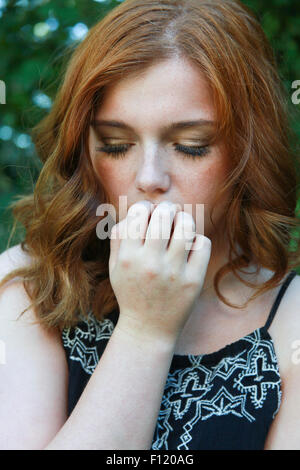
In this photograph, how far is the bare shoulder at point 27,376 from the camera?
57.8 inches

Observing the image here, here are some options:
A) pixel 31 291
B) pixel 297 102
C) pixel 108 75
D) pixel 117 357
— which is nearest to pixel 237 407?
pixel 117 357

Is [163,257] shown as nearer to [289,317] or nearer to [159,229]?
[159,229]

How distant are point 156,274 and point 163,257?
0.17 ft

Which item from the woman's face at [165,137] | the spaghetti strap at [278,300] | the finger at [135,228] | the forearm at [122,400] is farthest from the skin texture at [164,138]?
the forearm at [122,400]

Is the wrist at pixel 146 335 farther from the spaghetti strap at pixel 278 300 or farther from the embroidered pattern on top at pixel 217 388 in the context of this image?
the spaghetti strap at pixel 278 300

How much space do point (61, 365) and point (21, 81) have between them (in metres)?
1.84

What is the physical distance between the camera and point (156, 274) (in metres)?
1.40

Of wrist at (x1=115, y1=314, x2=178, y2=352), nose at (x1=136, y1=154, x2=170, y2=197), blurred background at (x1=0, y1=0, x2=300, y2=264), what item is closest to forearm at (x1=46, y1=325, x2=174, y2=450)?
wrist at (x1=115, y1=314, x2=178, y2=352)

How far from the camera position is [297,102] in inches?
91.5

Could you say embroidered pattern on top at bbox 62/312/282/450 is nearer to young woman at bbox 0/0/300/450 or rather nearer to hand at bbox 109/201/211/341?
young woman at bbox 0/0/300/450

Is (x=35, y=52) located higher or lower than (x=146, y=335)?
higher

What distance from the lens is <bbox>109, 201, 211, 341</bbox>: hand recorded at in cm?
141

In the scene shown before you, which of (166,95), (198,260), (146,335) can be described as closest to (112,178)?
(166,95)

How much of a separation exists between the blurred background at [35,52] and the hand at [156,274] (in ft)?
4.67
